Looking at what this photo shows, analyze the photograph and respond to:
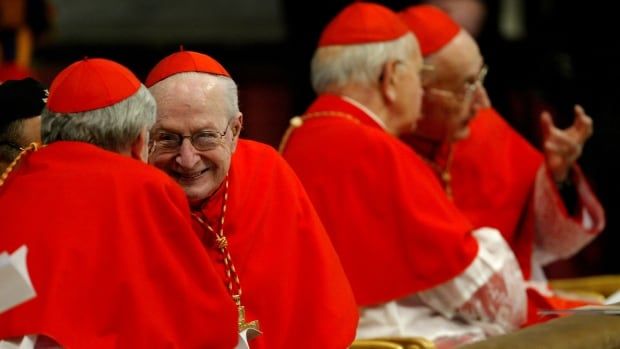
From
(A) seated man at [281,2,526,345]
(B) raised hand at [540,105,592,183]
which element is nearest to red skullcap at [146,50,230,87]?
(A) seated man at [281,2,526,345]

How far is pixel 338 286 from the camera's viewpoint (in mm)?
4547

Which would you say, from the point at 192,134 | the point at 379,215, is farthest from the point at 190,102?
the point at 379,215

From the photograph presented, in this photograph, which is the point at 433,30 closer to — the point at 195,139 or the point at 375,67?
the point at 375,67

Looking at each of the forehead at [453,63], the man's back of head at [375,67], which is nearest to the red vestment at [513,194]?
the forehead at [453,63]

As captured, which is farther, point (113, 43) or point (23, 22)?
point (113, 43)

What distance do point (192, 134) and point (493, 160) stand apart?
2.51 metres

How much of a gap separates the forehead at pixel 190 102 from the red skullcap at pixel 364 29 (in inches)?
52.2

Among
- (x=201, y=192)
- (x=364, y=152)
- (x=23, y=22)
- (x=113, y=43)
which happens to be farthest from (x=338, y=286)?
(x=113, y=43)

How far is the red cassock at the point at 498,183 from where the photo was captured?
6469mm

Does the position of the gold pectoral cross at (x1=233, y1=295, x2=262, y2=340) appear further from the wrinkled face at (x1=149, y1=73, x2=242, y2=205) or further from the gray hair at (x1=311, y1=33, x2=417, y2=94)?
the gray hair at (x1=311, y1=33, x2=417, y2=94)

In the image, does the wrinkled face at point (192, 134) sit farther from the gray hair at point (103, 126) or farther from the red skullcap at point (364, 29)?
the red skullcap at point (364, 29)

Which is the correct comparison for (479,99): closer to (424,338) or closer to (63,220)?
(424,338)

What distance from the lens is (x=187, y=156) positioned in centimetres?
430

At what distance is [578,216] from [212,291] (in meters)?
2.81
